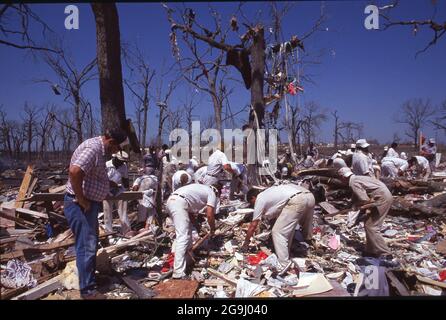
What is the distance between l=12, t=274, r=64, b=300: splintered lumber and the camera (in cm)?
368

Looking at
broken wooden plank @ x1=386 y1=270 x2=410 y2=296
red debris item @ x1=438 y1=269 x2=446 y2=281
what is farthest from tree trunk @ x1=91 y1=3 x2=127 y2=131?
red debris item @ x1=438 y1=269 x2=446 y2=281

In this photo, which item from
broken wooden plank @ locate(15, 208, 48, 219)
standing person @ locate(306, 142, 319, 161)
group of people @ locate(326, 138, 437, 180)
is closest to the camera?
broken wooden plank @ locate(15, 208, 48, 219)

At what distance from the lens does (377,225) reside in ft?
16.6

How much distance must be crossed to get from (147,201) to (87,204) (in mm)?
3011

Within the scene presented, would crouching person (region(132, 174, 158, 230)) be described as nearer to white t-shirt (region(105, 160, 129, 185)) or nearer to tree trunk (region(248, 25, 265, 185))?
white t-shirt (region(105, 160, 129, 185))

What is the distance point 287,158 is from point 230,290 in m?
11.2

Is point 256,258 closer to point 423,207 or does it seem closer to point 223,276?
point 223,276

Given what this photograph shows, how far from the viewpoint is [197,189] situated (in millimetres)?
4742

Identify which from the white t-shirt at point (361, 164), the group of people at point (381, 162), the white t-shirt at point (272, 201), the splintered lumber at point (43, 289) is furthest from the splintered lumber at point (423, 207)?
the splintered lumber at point (43, 289)

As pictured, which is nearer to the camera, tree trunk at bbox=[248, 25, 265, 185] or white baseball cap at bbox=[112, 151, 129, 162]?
white baseball cap at bbox=[112, 151, 129, 162]

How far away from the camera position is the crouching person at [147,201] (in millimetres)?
6656

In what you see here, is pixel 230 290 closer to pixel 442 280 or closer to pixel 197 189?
pixel 197 189

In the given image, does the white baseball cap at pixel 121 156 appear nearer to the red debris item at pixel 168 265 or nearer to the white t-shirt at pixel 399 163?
the red debris item at pixel 168 265
